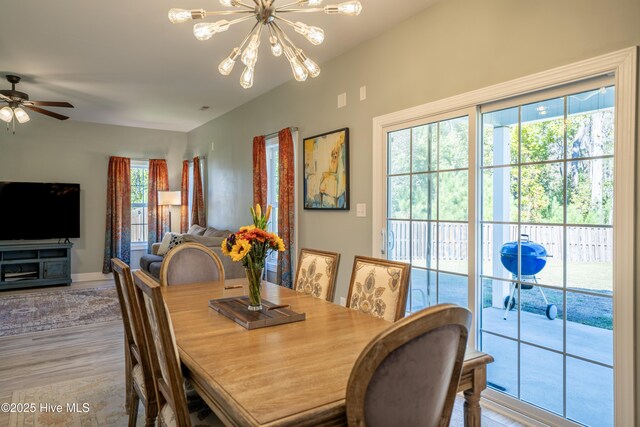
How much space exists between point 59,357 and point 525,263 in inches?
148

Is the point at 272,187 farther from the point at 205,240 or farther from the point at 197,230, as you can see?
the point at 197,230

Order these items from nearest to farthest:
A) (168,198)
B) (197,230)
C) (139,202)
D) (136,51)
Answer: (136,51) → (197,230) → (168,198) → (139,202)

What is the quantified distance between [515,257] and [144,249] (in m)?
7.16

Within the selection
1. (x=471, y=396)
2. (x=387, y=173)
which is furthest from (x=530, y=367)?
(x=387, y=173)

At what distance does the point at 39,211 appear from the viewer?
6.62 m

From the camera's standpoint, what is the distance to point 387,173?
3.55 meters

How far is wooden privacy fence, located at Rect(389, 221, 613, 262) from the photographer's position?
2213mm

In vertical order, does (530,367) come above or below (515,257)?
below

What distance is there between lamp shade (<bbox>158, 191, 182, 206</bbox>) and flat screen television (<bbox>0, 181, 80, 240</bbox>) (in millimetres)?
1342

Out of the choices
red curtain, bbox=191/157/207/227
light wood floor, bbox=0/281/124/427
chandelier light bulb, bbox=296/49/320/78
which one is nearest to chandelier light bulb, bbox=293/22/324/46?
chandelier light bulb, bbox=296/49/320/78

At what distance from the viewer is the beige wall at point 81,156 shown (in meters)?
6.68

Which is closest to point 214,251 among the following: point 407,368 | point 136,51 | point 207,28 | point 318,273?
point 136,51

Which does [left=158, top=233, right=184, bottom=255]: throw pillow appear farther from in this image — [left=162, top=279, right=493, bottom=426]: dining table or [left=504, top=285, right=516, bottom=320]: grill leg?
[left=504, top=285, right=516, bottom=320]: grill leg

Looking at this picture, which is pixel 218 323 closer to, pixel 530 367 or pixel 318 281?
pixel 318 281
